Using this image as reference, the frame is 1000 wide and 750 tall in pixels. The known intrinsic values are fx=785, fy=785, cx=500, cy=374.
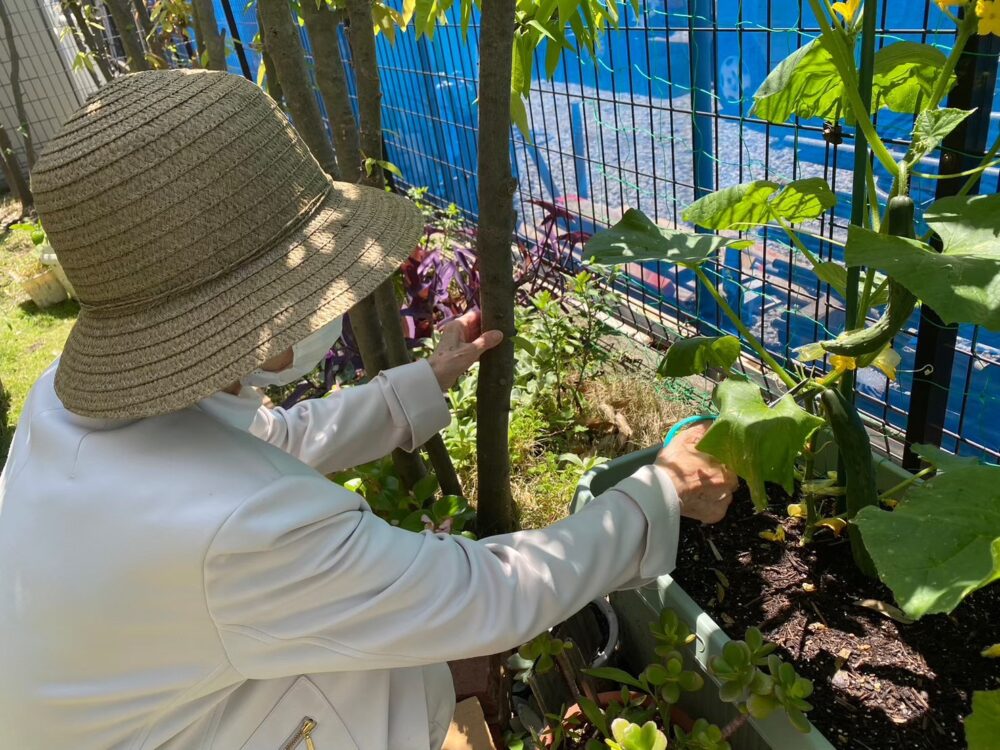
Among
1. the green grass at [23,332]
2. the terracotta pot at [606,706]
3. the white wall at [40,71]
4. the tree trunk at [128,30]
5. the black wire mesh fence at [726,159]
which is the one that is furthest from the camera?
the white wall at [40,71]

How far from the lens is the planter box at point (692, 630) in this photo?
45.3 inches

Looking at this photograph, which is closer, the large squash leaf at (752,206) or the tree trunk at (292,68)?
the large squash leaf at (752,206)

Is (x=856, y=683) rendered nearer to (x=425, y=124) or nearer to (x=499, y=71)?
(x=499, y=71)

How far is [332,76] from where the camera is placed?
1.72 metres

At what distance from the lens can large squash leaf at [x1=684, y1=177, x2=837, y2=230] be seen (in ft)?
4.43

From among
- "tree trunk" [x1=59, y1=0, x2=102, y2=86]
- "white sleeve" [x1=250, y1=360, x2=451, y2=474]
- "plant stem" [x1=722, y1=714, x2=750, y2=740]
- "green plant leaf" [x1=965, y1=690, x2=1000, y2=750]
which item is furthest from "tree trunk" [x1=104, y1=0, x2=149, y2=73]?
"green plant leaf" [x1=965, y1=690, x2=1000, y2=750]

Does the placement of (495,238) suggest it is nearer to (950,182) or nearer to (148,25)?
(950,182)

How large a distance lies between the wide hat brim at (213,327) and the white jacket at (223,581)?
8 cm

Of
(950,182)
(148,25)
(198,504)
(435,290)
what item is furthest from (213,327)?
(148,25)

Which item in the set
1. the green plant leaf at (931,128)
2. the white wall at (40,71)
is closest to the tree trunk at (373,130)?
the green plant leaf at (931,128)

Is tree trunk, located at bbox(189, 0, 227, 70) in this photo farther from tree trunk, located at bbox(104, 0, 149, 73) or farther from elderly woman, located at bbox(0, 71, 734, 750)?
elderly woman, located at bbox(0, 71, 734, 750)

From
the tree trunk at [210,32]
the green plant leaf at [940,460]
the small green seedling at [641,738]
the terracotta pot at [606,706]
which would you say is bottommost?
the terracotta pot at [606,706]

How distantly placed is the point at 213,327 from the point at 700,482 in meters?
0.80

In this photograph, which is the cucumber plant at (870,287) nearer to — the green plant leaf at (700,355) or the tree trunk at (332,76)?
the green plant leaf at (700,355)
